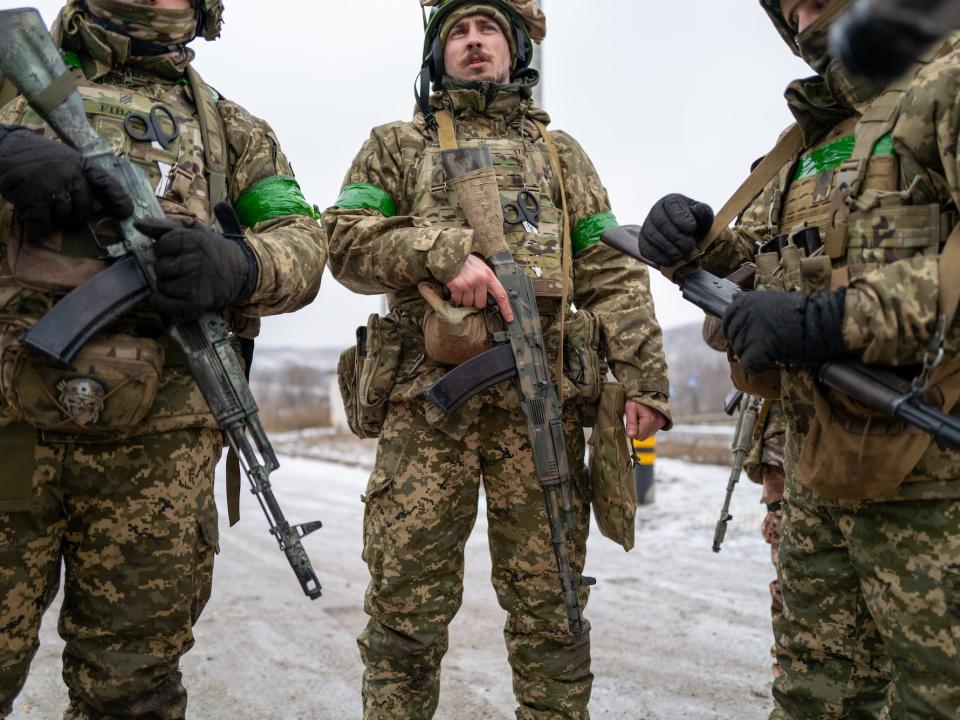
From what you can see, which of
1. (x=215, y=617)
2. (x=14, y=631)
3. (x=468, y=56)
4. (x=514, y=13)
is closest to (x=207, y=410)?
(x=14, y=631)

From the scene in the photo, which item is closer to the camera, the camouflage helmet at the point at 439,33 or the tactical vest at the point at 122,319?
the tactical vest at the point at 122,319

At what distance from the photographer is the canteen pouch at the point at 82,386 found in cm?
197

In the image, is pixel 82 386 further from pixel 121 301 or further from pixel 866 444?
pixel 866 444

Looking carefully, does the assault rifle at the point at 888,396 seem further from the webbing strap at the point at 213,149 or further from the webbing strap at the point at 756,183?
the webbing strap at the point at 213,149

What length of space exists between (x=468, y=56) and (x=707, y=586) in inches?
145

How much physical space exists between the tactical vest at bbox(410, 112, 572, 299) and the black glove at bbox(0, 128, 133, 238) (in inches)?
45.6

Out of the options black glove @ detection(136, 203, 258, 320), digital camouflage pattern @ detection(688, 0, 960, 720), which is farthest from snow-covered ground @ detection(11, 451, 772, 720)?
black glove @ detection(136, 203, 258, 320)

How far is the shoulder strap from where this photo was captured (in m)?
2.31

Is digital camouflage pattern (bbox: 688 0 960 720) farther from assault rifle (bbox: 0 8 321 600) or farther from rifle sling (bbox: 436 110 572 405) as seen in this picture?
assault rifle (bbox: 0 8 321 600)

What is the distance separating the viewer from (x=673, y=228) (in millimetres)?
2393

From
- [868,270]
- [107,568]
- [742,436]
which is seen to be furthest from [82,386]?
[742,436]

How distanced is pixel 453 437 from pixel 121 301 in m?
1.17

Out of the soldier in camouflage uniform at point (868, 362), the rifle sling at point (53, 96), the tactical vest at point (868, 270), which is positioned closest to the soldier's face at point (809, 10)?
the soldier in camouflage uniform at point (868, 362)

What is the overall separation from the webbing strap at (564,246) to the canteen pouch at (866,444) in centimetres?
99
